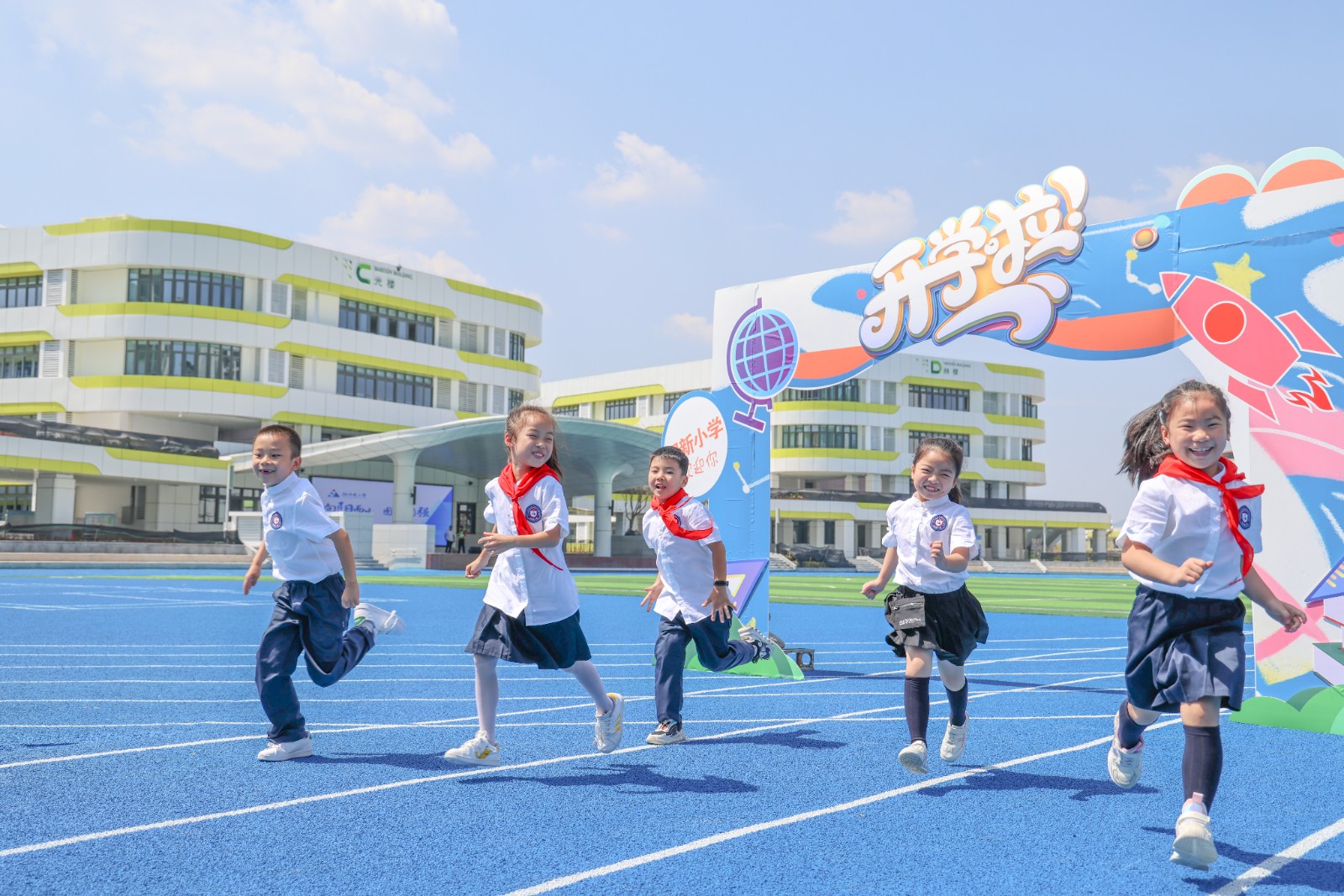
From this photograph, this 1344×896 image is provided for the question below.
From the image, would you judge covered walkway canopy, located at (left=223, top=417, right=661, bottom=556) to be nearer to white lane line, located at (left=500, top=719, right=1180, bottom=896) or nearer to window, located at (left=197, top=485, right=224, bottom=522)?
window, located at (left=197, top=485, right=224, bottom=522)

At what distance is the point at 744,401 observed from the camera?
33.8 feet

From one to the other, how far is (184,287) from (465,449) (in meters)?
15.4

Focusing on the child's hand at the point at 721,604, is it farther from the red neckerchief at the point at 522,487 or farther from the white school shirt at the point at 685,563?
the red neckerchief at the point at 522,487

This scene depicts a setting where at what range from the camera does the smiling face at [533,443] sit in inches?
222

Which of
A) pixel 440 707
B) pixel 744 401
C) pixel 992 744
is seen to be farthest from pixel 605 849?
pixel 744 401

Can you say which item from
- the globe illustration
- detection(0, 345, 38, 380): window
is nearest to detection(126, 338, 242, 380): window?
detection(0, 345, 38, 380): window

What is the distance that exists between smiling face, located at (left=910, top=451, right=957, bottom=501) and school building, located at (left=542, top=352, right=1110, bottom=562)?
6203cm

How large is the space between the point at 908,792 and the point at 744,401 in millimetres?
5532

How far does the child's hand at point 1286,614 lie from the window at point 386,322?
174 feet

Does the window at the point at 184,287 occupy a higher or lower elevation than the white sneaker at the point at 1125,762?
higher

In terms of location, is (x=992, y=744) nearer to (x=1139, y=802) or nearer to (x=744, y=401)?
(x=1139, y=802)

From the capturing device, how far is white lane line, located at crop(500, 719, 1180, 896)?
3.68 m

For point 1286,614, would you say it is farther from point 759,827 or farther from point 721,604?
point 721,604

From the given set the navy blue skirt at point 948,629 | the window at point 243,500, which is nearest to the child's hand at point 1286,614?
the navy blue skirt at point 948,629
